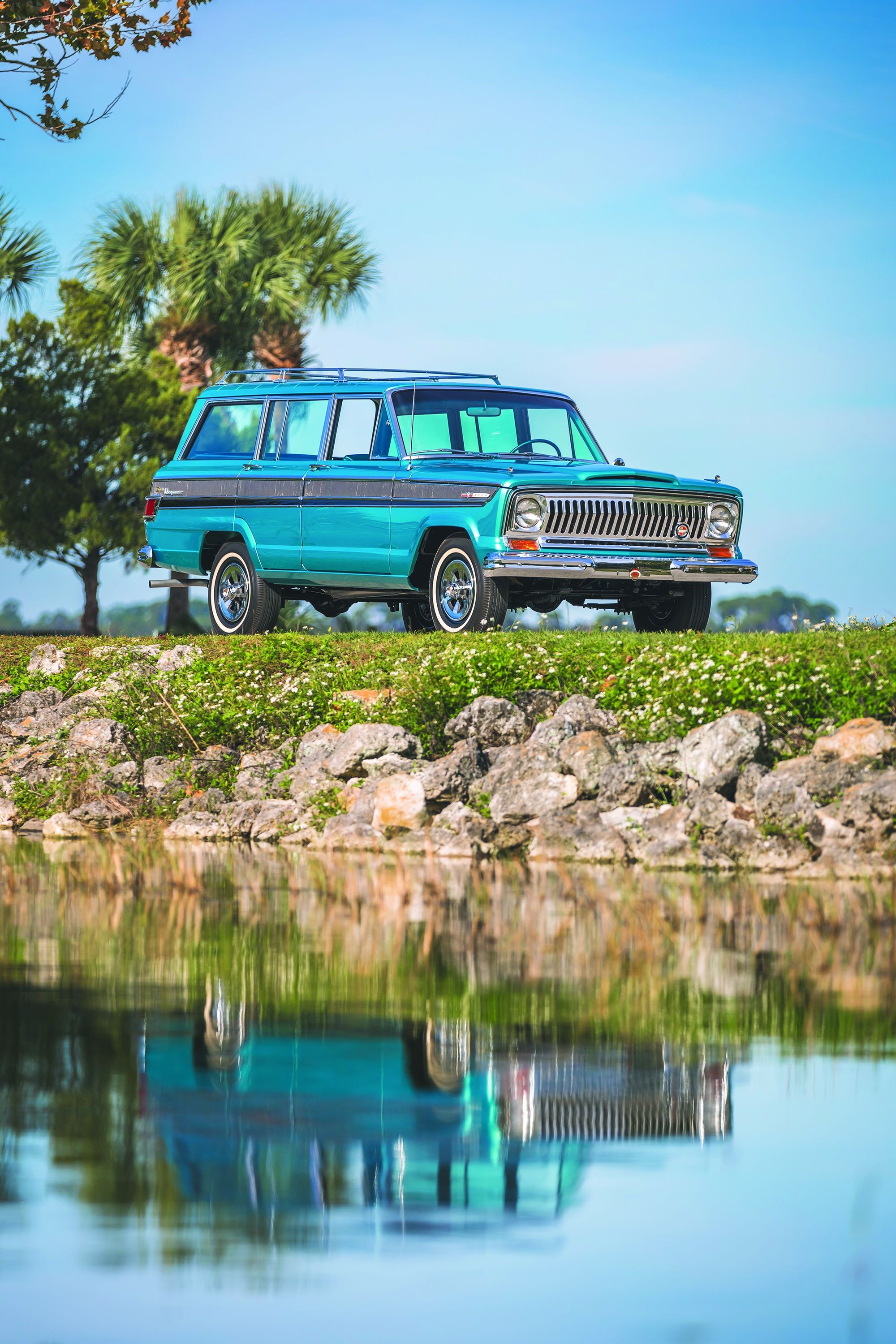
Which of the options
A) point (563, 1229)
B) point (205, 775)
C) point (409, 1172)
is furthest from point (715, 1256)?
point (205, 775)

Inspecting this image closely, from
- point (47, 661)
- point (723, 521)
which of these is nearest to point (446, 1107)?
point (723, 521)

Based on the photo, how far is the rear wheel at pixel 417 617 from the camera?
1753 centimetres

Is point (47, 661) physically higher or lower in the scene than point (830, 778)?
higher

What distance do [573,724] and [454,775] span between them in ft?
2.99

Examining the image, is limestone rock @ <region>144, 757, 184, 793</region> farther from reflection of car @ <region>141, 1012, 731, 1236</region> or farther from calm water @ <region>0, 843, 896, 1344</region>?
reflection of car @ <region>141, 1012, 731, 1236</region>

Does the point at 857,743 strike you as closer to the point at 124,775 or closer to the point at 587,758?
the point at 587,758

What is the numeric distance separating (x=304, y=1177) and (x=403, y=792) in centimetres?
748

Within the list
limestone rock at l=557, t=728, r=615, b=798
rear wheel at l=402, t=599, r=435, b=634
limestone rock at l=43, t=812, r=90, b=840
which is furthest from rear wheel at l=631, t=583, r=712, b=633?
limestone rock at l=43, t=812, r=90, b=840

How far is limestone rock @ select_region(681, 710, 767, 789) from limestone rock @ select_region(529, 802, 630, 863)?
719 mm

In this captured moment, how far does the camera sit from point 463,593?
14234mm

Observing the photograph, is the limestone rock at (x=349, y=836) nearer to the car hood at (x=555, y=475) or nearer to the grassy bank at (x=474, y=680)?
the grassy bank at (x=474, y=680)

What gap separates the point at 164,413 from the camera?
3856cm

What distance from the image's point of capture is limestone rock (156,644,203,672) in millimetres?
14820

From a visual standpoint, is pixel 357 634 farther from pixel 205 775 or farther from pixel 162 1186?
pixel 162 1186
